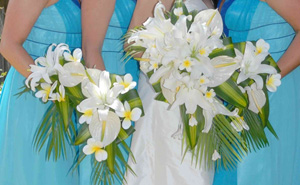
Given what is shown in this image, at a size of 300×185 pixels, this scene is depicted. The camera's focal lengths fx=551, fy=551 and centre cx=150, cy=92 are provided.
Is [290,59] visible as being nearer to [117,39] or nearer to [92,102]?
[117,39]

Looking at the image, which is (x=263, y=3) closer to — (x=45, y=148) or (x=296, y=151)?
(x=296, y=151)

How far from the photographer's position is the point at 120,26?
112 inches

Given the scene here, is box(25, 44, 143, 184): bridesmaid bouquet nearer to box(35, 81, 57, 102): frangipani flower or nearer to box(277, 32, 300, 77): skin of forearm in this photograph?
box(35, 81, 57, 102): frangipani flower

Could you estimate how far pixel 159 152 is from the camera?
8.44 feet

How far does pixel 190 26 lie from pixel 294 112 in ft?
2.68

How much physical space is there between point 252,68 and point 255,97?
14 cm

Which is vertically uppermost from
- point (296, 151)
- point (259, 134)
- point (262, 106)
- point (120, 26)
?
point (120, 26)

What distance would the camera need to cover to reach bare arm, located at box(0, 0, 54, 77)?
Answer: 2594 millimetres

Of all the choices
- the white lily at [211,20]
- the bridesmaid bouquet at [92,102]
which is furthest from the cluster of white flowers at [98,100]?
the white lily at [211,20]

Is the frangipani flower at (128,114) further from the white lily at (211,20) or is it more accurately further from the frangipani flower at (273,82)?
the frangipani flower at (273,82)

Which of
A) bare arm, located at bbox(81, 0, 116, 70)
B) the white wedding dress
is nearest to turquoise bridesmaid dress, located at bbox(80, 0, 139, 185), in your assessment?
bare arm, located at bbox(81, 0, 116, 70)

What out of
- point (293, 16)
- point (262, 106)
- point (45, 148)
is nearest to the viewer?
point (262, 106)

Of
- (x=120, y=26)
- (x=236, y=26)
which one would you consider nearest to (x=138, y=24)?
(x=120, y=26)

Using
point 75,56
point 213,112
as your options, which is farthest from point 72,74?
point 213,112
